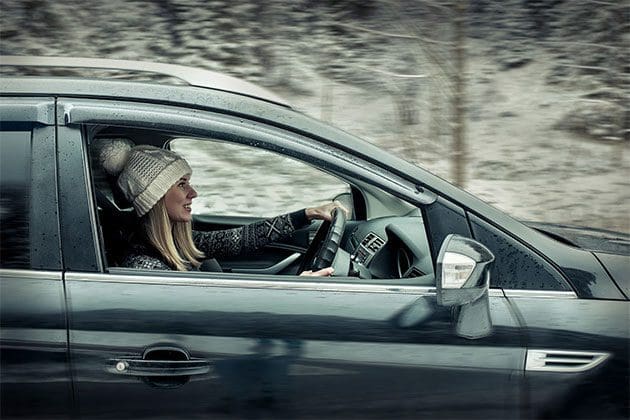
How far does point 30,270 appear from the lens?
2879 millimetres

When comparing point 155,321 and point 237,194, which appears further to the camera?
point 237,194

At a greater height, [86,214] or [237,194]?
[86,214]

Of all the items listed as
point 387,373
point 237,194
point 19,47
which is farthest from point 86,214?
point 19,47

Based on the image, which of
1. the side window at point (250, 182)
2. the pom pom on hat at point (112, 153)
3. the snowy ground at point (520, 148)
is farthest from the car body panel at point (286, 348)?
the snowy ground at point (520, 148)

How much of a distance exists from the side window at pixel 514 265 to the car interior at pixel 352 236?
0.20 meters

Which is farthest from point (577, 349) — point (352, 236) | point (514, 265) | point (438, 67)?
point (438, 67)

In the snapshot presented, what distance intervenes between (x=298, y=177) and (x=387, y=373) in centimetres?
461

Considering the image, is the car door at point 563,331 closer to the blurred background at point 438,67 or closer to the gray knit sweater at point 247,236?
the gray knit sweater at point 247,236

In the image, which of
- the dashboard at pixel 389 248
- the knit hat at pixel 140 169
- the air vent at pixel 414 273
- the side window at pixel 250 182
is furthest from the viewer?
the side window at pixel 250 182

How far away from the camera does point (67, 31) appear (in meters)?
9.34

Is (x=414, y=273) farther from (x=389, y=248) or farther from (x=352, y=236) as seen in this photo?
(x=352, y=236)

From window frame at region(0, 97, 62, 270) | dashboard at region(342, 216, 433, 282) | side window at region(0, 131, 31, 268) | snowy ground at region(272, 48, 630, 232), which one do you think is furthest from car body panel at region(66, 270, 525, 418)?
snowy ground at region(272, 48, 630, 232)

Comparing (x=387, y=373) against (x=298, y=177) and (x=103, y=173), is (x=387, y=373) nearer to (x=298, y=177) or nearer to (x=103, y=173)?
(x=103, y=173)

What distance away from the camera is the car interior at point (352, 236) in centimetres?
327
